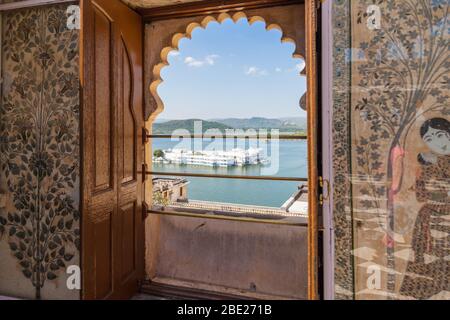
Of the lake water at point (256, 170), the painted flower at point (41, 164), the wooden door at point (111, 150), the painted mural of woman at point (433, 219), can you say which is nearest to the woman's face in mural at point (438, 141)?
the painted mural of woman at point (433, 219)

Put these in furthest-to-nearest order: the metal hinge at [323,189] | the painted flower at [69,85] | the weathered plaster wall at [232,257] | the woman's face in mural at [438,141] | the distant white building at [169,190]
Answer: the distant white building at [169,190], the weathered plaster wall at [232,257], the painted flower at [69,85], the metal hinge at [323,189], the woman's face in mural at [438,141]

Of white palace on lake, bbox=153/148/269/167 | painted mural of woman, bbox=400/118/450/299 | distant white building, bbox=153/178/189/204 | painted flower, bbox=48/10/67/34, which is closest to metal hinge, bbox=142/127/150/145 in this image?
white palace on lake, bbox=153/148/269/167

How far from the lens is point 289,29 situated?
1819 millimetres

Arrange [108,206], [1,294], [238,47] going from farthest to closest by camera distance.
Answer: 1. [238,47]
2. [108,206]
3. [1,294]

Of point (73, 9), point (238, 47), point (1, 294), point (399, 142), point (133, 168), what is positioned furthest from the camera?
point (238, 47)

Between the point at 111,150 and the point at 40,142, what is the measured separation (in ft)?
1.25

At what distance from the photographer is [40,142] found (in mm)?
1578

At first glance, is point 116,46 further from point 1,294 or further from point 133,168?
point 1,294

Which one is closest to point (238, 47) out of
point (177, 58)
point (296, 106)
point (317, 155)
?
point (177, 58)

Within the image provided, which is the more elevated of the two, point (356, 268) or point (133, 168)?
point (133, 168)

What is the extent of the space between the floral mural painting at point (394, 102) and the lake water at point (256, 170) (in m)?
0.45

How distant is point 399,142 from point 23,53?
2.03 m

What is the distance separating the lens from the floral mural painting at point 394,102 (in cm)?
117

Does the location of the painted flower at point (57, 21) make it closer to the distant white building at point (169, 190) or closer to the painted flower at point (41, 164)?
the painted flower at point (41, 164)
